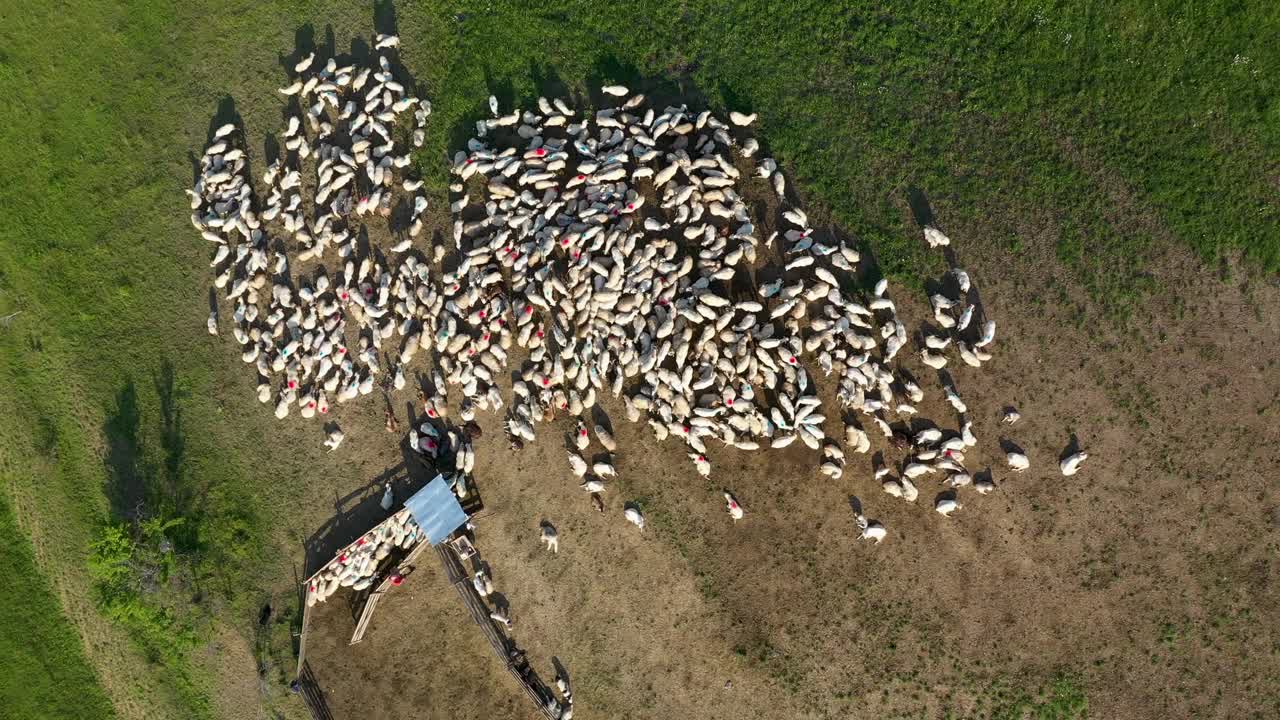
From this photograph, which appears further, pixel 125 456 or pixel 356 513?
pixel 125 456

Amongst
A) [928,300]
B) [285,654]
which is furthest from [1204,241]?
[285,654]

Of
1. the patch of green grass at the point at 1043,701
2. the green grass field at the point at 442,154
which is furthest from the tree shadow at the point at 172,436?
the patch of green grass at the point at 1043,701

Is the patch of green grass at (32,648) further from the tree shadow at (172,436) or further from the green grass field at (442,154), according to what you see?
the tree shadow at (172,436)

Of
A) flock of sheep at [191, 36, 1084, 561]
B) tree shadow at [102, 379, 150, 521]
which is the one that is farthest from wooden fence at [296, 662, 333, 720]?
tree shadow at [102, 379, 150, 521]

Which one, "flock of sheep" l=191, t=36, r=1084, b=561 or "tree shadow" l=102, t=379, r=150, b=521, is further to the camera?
"tree shadow" l=102, t=379, r=150, b=521

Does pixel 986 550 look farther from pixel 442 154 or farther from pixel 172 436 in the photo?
pixel 172 436

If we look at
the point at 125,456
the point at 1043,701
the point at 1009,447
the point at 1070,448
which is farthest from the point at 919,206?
the point at 125,456

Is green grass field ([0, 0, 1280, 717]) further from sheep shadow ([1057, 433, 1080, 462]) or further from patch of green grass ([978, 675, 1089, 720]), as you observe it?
patch of green grass ([978, 675, 1089, 720])
